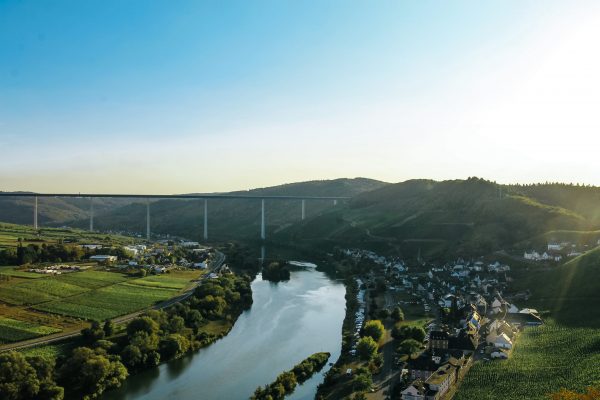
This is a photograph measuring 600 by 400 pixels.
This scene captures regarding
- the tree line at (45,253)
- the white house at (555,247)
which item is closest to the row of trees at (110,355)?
the tree line at (45,253)

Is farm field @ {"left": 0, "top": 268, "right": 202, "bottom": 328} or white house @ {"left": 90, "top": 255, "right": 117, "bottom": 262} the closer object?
farm field @ {"left": 0, "top": 268, "right": 202, "bottom": 328}

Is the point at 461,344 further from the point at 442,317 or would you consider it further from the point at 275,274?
the point at 275,274

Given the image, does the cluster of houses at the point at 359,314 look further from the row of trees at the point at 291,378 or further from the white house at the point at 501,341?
the white house at the point at 501,341

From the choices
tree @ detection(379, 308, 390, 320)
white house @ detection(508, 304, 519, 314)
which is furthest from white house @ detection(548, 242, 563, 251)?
tree @ detection(379, 308, 390, 320)

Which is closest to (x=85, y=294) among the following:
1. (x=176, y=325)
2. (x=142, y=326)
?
(x=176, y=325)

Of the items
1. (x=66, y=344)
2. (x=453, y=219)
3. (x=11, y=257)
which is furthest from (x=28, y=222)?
(x=66, y=344)

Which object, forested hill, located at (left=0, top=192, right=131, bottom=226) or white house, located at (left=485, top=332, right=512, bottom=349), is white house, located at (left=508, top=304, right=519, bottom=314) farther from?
forested hill, located at (left=0, top=192, right=131, bottom=226)

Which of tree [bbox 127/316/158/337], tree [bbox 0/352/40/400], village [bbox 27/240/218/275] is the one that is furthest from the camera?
village [bbox 27/240/218/275]
